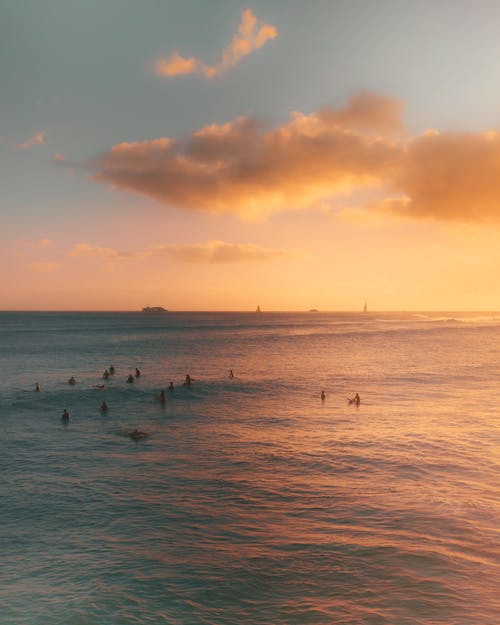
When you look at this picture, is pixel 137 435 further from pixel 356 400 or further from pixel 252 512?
pixel 356 400

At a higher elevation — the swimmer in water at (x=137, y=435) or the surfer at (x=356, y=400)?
the surfer at (x=356, y=400)

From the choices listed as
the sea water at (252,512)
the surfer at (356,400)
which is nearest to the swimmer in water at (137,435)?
the sea water at (252,512)

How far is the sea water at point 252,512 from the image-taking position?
1497cm

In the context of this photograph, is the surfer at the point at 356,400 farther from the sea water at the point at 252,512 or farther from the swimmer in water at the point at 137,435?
the swimmer in water at the point at 137,435

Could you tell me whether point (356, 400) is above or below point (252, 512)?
above

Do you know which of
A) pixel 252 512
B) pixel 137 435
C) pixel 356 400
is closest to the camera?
pixel 252 512

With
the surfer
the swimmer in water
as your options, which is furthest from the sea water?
the surfer

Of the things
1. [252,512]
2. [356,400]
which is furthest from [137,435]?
[356,400]

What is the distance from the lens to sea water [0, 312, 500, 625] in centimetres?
1497

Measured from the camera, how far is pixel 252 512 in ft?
71.3

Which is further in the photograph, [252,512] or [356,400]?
[356,400]

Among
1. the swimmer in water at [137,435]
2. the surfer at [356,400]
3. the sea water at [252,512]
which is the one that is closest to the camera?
the sea water at [252,512]

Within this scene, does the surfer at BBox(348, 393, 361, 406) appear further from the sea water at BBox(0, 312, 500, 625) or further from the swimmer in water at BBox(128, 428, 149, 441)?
the swimmer in water at BBox(128, 428, 149, 441)

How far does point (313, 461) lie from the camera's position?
28984mm
